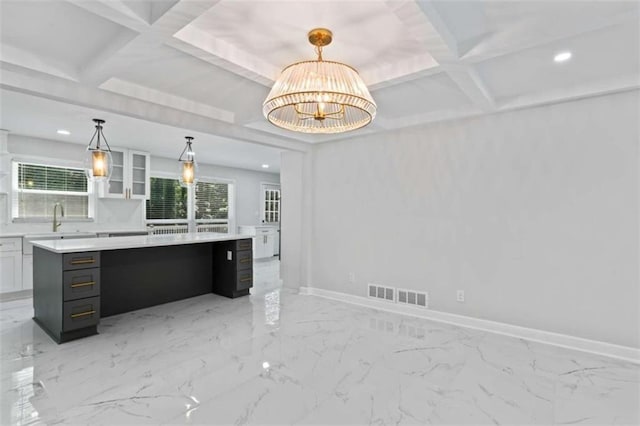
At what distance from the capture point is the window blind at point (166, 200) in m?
6.77

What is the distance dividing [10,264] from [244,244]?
3.17 meters

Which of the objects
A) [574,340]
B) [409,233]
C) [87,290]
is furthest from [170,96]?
[574,340]

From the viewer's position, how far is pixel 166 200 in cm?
700

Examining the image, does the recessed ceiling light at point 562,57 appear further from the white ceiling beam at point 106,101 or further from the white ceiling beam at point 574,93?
the white ceiling beam at point 106,101

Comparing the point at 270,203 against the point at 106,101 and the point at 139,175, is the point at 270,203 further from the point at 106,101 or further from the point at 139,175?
the point at 106,101

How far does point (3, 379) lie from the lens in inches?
94.0

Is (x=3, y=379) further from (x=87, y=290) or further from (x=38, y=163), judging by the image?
(x=38, y=163)

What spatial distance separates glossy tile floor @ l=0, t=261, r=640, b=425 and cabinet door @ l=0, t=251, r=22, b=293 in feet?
3.93

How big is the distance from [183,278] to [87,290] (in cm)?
144

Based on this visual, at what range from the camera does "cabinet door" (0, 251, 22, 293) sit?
445 centimetres

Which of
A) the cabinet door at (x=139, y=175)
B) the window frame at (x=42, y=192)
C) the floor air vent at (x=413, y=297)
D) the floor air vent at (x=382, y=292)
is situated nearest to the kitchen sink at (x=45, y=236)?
the window frame at (x=42, y=192)

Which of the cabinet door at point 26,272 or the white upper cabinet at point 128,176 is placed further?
the white upper cabinet at point 128,176

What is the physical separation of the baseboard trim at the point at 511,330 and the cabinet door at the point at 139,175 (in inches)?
165

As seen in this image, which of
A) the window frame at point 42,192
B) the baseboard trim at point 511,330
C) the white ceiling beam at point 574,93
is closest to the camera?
the white ceiling beam at point 574,93
